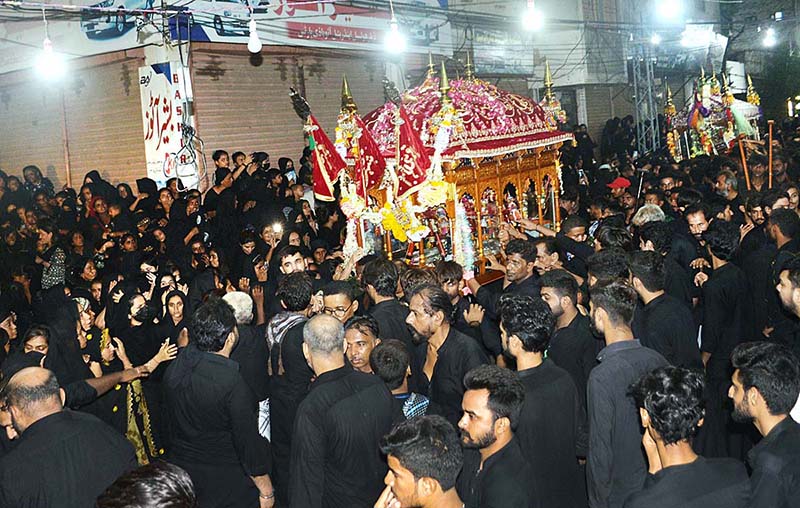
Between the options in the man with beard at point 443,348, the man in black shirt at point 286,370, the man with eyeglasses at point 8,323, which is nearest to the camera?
the man with beard at point 443,348

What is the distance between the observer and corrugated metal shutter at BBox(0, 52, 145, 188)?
12.4 m

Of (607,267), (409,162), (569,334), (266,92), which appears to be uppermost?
(266,92)

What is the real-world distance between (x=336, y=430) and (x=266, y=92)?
10.3 meters

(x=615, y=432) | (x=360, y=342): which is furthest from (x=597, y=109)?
(x=615, y=432)

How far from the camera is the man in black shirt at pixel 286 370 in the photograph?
4492mm

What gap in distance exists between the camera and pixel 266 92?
1299 cm

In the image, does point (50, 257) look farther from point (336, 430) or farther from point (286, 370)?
point (336, 430)

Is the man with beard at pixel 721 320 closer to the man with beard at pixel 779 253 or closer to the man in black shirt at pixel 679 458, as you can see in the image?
the man with beard at pixel 779 253

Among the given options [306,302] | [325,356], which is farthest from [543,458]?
[306,302]

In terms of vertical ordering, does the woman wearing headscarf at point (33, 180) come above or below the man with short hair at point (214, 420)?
above

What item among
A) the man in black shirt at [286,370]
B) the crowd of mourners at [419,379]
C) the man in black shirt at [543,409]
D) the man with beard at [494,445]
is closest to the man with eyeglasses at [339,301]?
the crowd of mourners at [419,379]

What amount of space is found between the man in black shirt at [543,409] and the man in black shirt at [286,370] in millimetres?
1300

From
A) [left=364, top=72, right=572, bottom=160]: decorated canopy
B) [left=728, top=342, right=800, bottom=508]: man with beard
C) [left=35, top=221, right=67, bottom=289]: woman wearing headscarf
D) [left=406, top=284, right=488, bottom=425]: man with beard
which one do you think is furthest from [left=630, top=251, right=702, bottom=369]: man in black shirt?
[left=35, top=221, right=67, bottom=289]: woman wearing headscarf

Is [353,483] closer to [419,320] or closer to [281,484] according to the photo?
[419,320]
